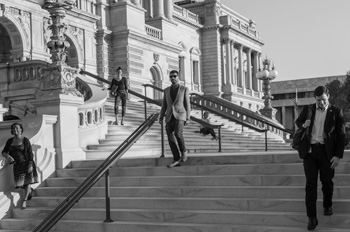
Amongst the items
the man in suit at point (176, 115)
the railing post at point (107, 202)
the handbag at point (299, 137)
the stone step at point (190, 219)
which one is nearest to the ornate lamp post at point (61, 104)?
the stone step at point (190, 219)

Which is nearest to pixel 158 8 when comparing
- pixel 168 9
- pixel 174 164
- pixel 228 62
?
pixel 168 9

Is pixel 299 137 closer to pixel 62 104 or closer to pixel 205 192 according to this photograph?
pixel 205 192

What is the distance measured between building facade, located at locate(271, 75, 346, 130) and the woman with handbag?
79355 mm

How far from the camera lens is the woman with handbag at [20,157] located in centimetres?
1058

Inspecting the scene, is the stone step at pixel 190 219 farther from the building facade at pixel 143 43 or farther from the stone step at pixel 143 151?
the building facade at pixel 143 43

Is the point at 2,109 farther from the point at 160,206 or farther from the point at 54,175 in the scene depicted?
the point at 160,206

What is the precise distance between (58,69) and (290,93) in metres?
81.4

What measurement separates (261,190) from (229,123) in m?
19.7

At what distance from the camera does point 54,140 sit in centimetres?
1220

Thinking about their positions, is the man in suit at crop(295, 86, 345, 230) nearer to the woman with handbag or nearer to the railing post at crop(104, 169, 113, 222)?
the railing post at crop(104, 169, 113, 222)

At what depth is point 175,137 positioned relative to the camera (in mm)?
11070

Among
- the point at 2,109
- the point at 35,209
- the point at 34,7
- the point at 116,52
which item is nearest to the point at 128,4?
the point at 116,52

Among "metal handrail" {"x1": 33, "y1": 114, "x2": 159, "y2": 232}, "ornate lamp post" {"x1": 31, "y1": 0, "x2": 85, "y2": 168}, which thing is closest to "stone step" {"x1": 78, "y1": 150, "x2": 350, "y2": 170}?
"ornate lamp post" {"x1": 31, "y1": 0, "x2": 85, "y2": 168}

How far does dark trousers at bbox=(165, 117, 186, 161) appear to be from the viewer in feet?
35.8
